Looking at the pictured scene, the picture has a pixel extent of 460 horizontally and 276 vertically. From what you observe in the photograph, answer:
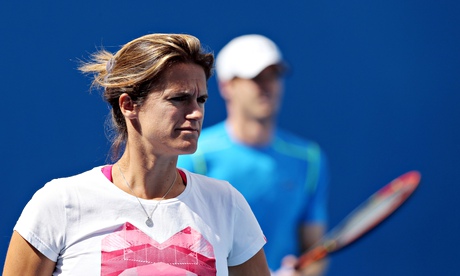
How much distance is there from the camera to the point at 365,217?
12.9ft

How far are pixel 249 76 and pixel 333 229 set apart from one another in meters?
0.75

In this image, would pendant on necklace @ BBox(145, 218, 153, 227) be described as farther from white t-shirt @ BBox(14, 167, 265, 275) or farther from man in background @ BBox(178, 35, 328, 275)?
man in background @ BBox(178, 35, 328, 275)

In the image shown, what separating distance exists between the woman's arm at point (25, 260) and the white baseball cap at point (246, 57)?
2.14 metres

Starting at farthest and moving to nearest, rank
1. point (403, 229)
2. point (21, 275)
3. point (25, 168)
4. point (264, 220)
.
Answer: point (403, 229)
point (264, 220)
point (25, 168)
point (21, 275)

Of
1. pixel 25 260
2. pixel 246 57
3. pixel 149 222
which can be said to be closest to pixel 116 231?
pixel 149 222

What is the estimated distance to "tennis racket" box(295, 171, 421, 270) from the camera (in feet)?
12.6

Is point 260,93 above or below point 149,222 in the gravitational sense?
above

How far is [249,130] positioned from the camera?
3961 mm

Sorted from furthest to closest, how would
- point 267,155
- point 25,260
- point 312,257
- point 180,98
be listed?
point 267,155 → point 312,257 → point 180,98 → point 25,260

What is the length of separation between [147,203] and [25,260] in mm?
270

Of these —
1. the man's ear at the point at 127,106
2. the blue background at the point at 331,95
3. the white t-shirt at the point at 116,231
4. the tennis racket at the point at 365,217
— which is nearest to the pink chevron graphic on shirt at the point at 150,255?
the white t-shirt at the point at 116,231

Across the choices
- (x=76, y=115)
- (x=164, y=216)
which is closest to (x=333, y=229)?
(x=76, y=115)

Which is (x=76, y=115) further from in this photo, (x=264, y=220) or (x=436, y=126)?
(x=436, y=126)

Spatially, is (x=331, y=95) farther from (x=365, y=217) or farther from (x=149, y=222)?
(x=149, y=222)
